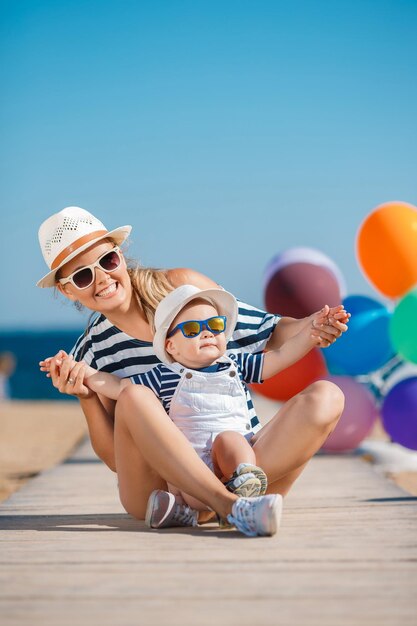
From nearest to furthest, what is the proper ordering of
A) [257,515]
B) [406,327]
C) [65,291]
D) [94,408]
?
[257,515], [94,408], [65,291], [406,327]

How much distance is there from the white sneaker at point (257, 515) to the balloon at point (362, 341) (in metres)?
3.09

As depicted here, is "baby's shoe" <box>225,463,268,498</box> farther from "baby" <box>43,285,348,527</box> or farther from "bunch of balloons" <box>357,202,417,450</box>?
"bunch of balloons" <box>357,202,417,450</box>

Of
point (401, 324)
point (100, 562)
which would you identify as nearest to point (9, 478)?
point (401, 324)

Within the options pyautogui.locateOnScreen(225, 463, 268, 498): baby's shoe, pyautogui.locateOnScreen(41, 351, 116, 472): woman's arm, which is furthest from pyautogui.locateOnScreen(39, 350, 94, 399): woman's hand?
pyautogui.locateOnScreen(225, 463, 268, 498): baby's shoe

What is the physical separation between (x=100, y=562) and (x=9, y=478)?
529 cm

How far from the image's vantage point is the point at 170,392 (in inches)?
138

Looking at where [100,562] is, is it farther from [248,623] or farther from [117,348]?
[117,348]

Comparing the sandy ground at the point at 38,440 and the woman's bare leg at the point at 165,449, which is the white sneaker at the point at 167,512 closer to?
the woman's bare leg at the point at 165,449

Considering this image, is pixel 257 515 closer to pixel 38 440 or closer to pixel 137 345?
pixel 137 345

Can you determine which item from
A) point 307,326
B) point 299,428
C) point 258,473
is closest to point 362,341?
point 307,326

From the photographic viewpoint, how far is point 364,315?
611cm

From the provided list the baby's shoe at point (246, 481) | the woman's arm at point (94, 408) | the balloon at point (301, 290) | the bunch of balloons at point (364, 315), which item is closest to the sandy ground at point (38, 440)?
the bunch of balloons at point (364, 315)

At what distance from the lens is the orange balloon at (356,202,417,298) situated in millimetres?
5703

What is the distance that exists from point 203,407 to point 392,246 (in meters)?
2.70
